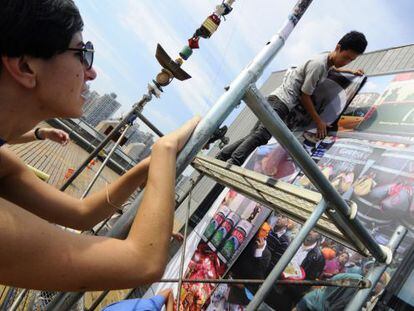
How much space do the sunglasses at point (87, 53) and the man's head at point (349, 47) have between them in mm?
3231

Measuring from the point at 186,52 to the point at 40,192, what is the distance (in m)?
4.44

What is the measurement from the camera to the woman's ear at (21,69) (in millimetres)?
1187

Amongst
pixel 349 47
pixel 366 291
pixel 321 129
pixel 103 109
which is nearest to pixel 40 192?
pixel 366 291

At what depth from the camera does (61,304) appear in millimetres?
1245

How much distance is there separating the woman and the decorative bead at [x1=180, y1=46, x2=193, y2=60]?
165 inches

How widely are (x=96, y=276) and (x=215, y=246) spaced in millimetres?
5573

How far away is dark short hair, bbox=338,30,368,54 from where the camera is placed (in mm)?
3727

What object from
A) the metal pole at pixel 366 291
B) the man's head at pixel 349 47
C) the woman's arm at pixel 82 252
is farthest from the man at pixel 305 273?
the woman's arm at pixel 82 252

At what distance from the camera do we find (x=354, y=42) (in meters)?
3.74

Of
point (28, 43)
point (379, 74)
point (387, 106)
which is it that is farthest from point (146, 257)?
point (379, 74)

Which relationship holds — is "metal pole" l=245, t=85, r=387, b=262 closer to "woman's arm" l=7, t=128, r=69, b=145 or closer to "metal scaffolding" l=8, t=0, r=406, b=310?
"metal scaffolding" l=8, t=0, r=406, b=310

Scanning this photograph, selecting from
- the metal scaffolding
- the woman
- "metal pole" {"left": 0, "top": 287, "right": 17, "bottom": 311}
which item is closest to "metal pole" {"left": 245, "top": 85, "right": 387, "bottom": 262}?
the metal scaffolding

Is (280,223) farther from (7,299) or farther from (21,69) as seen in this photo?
(21,69)

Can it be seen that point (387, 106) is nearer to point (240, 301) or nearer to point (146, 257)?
point (240, 301)
